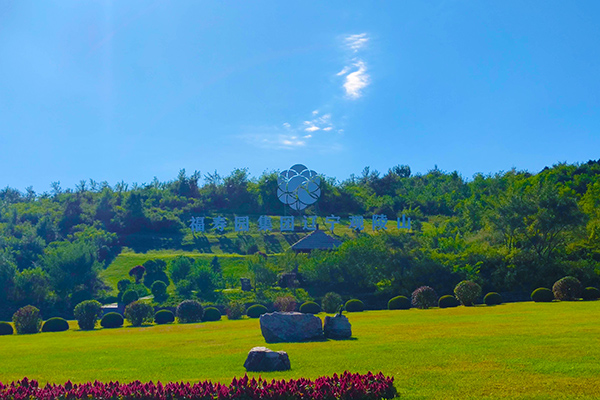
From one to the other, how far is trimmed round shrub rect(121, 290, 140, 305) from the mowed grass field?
11.5 metres

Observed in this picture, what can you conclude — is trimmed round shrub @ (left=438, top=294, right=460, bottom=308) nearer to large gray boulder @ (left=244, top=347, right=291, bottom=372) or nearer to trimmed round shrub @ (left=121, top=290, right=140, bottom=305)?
trimmed round shrub @ (left=121, top=290, right=140, bottom=305)

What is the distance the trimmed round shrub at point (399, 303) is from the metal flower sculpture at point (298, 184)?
2136 centimetres

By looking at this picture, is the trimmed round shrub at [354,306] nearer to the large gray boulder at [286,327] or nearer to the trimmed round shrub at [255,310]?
the trimmed round shrub at [255,310]

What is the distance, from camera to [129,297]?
31.5 m

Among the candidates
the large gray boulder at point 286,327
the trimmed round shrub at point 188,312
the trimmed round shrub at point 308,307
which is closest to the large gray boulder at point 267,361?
the large gray boulder at point 286,327

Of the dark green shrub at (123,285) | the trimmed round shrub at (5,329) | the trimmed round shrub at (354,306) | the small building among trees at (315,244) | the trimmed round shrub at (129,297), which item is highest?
the small building among trees at (315,244)

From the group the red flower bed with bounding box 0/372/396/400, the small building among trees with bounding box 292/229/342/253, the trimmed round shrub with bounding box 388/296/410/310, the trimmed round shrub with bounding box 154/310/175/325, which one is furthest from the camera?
the small building among trees with bounding box 292/229/342/253

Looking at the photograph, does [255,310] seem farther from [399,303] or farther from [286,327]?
[286,327]

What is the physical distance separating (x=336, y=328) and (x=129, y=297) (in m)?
19.9

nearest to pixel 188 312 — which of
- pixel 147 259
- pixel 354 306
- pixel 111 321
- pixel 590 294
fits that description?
pixel 111 321

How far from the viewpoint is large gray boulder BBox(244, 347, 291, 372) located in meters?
10.3

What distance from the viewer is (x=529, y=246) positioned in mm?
34500

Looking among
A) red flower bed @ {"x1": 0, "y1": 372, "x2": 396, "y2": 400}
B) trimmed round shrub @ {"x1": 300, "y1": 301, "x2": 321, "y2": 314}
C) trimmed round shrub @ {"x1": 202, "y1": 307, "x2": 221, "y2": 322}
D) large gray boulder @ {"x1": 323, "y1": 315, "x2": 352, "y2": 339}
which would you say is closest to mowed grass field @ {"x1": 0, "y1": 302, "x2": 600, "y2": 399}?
large gray boulder @ {"x1": 323, "y1": 315, "x2": 352, "y2": 339}

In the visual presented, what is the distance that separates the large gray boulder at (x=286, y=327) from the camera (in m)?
14.8
